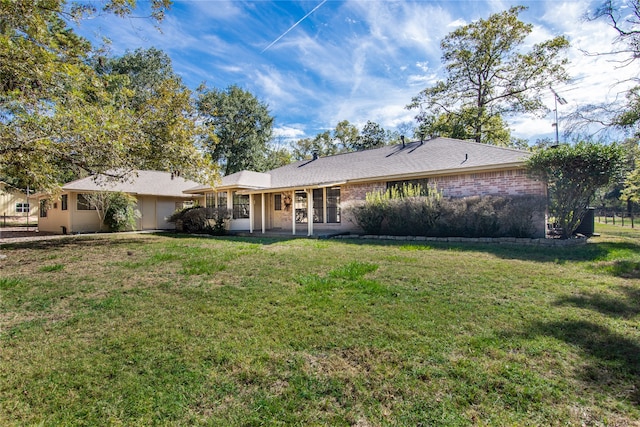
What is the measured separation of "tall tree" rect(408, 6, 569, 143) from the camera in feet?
69.3

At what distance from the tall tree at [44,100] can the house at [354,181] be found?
5.43 meters

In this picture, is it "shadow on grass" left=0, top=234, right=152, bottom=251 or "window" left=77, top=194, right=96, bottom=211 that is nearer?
"shadow on grass" left=0, top=234, right=152, bottom=251

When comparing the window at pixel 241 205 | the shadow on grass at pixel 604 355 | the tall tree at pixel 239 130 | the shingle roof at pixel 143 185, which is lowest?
the shadow on grass at pixel 604 355

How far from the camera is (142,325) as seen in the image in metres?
3.72

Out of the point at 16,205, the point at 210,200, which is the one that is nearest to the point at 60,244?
the point at 210,200

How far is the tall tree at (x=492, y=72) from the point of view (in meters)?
21.1

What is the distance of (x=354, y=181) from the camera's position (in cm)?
1385

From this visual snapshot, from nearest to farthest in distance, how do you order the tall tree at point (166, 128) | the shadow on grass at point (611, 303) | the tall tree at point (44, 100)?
the shadow on grass at point (611, 303), the tall tree at point (44, 100), the tall tree at point (166, 128)

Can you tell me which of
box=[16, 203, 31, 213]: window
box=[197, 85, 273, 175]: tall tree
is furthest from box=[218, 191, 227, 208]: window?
box=[16, 203, 31, 213]: window

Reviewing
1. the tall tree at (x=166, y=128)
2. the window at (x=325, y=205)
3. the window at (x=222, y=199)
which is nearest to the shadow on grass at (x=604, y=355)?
the tall tree at (x=166, y=128)

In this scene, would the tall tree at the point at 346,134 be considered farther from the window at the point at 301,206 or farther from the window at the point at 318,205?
the window at the point at 318,205

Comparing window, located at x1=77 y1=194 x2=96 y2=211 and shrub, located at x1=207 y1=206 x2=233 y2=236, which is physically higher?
window, located at x1=77 y1=194 x2=96 y2=211

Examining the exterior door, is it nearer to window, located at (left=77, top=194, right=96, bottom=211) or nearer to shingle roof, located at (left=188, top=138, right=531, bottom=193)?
window, located at (left=77, top=194, right=96, bottom=211)

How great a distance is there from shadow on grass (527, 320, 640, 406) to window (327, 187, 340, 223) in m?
11.4
